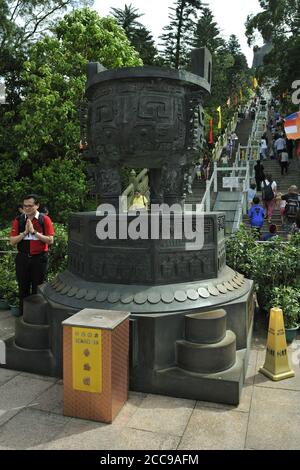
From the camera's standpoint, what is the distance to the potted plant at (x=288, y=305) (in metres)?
5.57

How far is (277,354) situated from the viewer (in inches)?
175

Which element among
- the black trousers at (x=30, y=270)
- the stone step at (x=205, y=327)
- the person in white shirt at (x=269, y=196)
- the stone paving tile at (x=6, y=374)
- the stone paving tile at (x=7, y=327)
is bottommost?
the stone paving tile at (x=7, y=327)

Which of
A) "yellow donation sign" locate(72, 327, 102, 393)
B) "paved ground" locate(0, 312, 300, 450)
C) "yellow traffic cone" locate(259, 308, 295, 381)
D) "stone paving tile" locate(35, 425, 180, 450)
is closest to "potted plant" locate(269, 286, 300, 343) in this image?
"yellow traffic cone" locate(259, 308, 295, 381)

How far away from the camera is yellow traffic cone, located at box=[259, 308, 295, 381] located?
4.41m

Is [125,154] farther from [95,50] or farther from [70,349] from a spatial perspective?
[95,50]

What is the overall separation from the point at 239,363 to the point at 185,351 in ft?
2.05

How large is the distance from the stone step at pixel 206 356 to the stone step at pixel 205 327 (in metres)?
0.06

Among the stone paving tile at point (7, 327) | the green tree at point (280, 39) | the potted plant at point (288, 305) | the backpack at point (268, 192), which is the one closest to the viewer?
the potted plant at point (288, 305)

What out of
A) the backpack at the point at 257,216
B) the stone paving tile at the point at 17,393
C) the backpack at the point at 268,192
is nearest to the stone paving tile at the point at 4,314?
the stone paving tile at the point at 17,393

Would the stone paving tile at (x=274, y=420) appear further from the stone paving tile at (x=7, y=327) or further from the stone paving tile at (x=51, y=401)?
the stone paving tile at (x=7, y=327)

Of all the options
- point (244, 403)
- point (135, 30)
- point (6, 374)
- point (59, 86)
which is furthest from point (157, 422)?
point (135, 30)

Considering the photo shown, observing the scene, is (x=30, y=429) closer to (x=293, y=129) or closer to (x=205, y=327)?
(x=205, y=327)

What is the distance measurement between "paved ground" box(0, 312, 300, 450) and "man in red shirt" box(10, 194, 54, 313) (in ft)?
6.33
